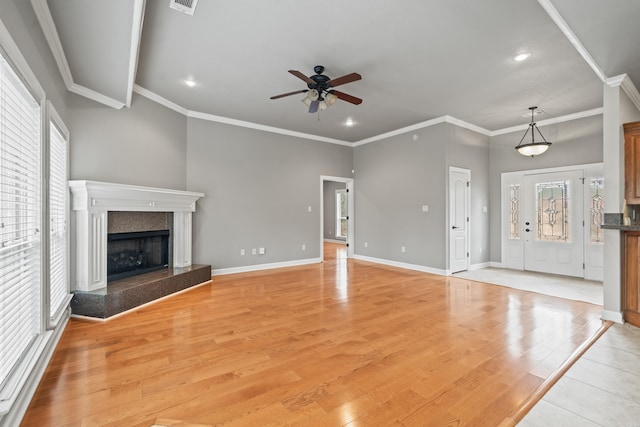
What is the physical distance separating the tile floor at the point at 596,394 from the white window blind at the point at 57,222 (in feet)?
13.0

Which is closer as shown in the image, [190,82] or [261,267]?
[190,82]

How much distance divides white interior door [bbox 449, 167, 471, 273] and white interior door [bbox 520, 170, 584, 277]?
1189mm

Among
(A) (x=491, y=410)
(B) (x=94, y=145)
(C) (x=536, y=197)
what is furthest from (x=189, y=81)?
(C) (x=536, y=197)

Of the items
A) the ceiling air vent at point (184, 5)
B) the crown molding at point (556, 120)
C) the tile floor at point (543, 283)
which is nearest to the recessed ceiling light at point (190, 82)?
the ceiling air vent at point (184, 5)

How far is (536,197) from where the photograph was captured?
6.05m

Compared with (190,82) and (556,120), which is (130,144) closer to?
(190,82)

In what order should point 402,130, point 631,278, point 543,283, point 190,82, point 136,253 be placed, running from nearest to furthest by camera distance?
point 631,278
point 190,82
point 136,253
point 543,283
point 402,130

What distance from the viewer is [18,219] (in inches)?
82.1

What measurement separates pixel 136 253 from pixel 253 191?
2.39 meters

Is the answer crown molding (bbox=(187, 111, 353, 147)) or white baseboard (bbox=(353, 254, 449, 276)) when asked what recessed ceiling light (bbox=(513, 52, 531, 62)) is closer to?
white baseboard (bbox=(353, 254, 449, 276))

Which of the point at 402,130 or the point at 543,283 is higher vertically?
the point at 402,130

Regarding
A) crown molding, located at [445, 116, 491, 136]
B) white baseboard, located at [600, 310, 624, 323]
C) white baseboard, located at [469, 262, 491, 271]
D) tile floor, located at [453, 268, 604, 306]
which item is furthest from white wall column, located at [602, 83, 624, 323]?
white baseboard, located at [469, 262, 491, 271]


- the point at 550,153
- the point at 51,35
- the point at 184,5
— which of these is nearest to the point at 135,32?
the point at 184,5

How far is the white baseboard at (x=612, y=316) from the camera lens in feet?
10.9
